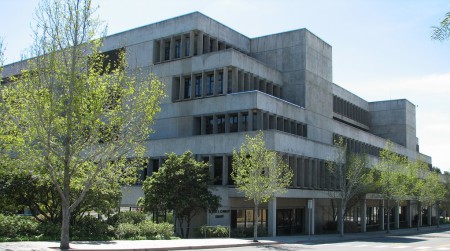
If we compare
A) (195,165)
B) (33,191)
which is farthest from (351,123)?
(33,191)

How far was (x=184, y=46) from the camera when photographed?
149 ft

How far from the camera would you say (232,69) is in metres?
42.2

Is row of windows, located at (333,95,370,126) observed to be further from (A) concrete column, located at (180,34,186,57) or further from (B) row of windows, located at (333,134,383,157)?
(A) concrete column, located at (180,34,186,57)

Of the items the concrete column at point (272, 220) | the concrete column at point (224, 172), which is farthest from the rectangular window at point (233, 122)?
the concrete column at point (272, 220)

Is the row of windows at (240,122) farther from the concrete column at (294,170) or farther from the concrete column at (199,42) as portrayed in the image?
the concrete column at (199,42)

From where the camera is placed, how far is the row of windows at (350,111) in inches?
2512

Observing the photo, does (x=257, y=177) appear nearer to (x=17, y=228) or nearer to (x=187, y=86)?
(x=17, y=228)

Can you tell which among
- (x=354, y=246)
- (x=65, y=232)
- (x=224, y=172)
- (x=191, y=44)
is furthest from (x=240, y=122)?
(x=65, y=232)

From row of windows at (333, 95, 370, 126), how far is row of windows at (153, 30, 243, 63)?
2226cm

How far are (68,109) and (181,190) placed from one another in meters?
13.8

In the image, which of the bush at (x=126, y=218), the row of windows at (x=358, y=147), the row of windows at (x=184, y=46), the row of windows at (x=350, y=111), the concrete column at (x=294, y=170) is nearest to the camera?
the bush at (x=126, y=218)

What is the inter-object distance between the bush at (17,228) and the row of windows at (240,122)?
64.6 ft

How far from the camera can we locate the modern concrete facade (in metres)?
39.0

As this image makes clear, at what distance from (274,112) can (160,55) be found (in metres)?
12.7
